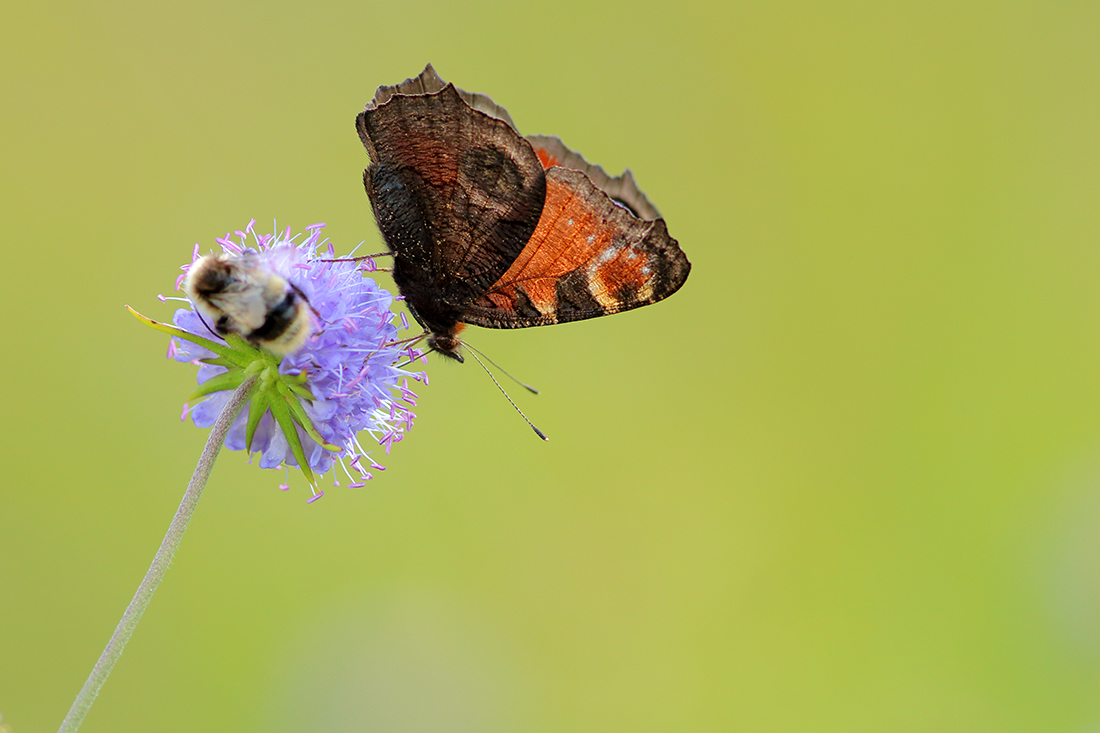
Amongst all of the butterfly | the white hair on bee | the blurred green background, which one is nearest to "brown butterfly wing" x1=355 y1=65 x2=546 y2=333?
the butterfly

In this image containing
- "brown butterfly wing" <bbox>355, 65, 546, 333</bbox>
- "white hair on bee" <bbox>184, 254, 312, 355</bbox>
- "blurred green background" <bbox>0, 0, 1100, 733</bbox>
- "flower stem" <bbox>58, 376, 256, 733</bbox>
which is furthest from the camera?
"blurred green background" <bbox>0, 0, 1100, 733</bbox>

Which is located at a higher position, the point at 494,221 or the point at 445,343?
the point at 494,221

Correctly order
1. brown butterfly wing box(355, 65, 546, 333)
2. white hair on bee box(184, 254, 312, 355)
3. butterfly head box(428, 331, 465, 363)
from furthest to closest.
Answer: butterfly head box(428, 331, 465, 363)
brown butterfly wing box(355, 65, 546, 333)
white hair on bee box(184, 254, 312, 355)

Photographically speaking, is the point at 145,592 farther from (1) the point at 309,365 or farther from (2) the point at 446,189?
(2) the point at 446,189

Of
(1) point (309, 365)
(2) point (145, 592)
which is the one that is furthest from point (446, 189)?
(2) point (145, 592)

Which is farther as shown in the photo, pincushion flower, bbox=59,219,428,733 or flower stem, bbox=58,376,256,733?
pincushion flower, bbox=59,219,428,733

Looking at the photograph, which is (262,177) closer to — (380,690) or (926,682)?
(380,690)

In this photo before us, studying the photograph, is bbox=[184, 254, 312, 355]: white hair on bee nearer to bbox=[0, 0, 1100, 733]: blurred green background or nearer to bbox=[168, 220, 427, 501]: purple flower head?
bbox=[168, 220, 427, 501]: purple flower head

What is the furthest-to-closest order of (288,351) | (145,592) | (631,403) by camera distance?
1. (631,403)
2. (288,351)
3. (145,592)
